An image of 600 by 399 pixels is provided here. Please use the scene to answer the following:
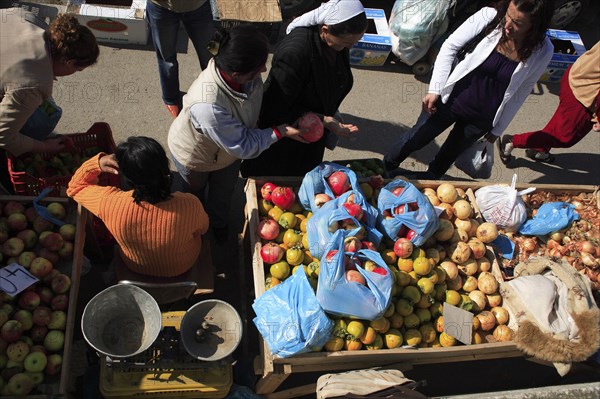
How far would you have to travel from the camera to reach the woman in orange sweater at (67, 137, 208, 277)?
8.57 feet

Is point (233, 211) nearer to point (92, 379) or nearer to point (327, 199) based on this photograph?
point (327, 199)

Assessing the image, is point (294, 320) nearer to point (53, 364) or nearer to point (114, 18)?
point (53, 364)

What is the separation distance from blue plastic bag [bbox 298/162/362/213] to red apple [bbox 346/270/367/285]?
0.61m

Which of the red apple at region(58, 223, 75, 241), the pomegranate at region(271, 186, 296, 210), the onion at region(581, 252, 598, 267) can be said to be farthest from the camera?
the onion at region(581, 252, 598, 267)

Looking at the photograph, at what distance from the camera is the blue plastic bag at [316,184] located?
3.38 meters

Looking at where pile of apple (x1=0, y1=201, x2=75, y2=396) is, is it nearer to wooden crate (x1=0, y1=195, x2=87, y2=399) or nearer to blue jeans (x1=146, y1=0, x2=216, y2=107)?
wooden crate (x1=0, y1=195, x2=87, y2=399)

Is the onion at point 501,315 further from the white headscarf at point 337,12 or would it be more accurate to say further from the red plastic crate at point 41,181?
the red plastic crate at point 41,181

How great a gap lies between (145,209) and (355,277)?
1288mm

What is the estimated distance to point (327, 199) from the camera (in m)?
3.35

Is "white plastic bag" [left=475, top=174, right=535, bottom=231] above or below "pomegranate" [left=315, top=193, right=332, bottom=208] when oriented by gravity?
below

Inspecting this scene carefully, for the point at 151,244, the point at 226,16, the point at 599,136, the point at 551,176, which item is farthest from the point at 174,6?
the point at 599,136

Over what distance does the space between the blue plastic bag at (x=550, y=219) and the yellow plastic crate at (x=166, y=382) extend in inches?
103

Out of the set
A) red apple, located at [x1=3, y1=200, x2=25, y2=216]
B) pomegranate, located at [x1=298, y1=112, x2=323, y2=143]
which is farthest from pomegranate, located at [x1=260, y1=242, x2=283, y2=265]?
red apple, located at [x1=3, y1=200, x2=25, y2=216]

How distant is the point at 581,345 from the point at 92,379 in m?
3.18
